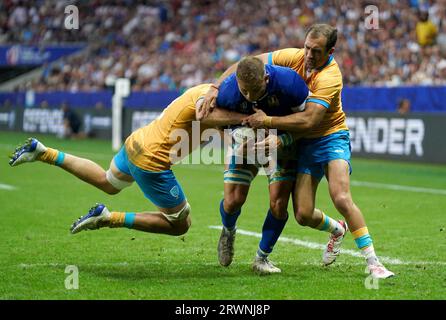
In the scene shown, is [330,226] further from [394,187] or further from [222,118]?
[394,187]

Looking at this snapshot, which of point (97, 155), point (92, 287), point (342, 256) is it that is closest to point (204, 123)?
point (92, 287)

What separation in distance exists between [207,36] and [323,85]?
23400mm

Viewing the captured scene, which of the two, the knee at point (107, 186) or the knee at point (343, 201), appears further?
the knee at point (107, 186)

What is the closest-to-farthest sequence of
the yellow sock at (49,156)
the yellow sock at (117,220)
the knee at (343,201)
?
1. the knee at (343,201)
2. the yellow sock at (117,220)
3. the yellow sock at (49,156)

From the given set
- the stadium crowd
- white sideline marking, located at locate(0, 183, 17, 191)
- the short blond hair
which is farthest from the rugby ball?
the stadium crowd

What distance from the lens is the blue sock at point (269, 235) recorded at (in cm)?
720

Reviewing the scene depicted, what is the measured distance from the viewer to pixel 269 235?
725 centimetres

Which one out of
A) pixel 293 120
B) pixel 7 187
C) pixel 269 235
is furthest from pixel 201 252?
pixel 7 187

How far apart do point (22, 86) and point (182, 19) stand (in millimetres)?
10075

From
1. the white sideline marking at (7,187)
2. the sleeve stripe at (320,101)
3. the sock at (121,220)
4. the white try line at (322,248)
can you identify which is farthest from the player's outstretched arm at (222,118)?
the white sideline marking at (7,187)

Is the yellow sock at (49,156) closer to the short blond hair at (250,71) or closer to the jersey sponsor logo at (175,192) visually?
the jersey sponsor logo at (175,192)

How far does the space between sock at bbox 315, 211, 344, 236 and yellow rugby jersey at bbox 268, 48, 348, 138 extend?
33.2 inches
